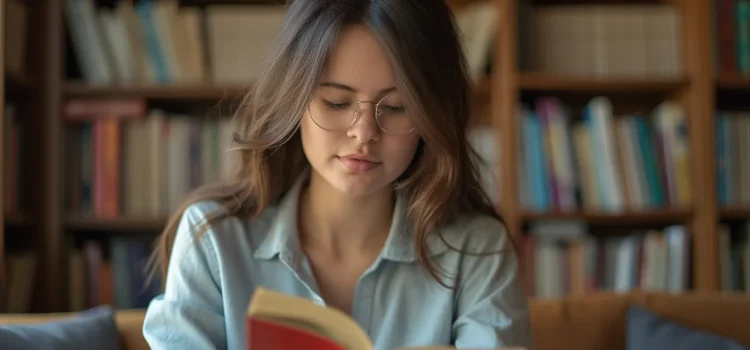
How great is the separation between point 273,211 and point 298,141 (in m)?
0.12

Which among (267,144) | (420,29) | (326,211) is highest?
(420,29)

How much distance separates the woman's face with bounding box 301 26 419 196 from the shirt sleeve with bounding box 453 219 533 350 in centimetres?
22

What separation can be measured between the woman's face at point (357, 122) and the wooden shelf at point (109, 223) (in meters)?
1.21

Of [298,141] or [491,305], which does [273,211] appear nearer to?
[298,141]

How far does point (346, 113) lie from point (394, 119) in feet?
0.22

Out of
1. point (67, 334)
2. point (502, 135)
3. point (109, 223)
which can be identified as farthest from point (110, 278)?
A: point (502, 135)

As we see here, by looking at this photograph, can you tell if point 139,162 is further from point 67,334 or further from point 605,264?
point 605,264

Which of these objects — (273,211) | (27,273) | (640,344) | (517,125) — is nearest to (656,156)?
(517,125)

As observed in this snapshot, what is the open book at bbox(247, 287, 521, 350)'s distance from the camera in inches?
29.5

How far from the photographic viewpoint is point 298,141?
1299mm

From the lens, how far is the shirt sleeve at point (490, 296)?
1.19 metres

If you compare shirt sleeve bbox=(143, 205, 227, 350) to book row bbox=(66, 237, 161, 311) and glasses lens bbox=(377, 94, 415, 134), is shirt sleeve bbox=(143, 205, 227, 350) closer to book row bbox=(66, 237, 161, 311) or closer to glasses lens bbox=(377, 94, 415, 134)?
glasses lens bbox=(377, 94, 415, 134)

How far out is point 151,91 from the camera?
2.25 metres

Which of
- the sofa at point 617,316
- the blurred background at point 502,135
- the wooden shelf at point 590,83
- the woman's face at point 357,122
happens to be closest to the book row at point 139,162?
the blurred background at point 502,135
